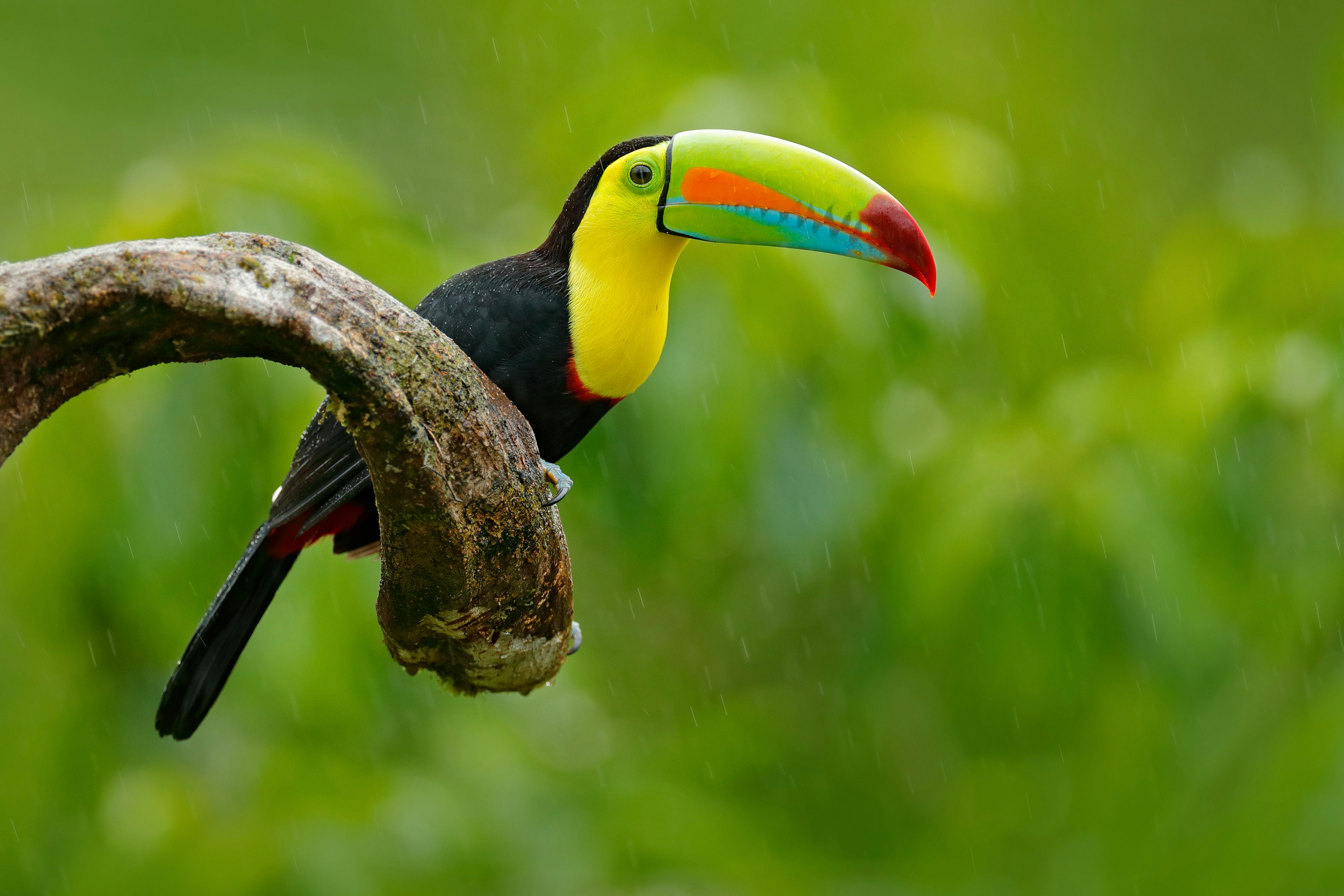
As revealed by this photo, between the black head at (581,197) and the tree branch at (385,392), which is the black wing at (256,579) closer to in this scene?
the tree branch at (385,392)

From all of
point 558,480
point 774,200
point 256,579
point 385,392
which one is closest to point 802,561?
point 558,480

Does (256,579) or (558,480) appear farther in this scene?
(256,579)

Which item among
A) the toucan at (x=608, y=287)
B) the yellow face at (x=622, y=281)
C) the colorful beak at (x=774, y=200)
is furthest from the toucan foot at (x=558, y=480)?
the colorful beak at (x=774, y=200)

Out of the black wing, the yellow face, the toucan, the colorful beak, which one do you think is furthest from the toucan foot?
the colorful beak

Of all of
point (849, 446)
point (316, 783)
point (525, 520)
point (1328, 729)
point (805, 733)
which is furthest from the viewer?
point (805, 733)

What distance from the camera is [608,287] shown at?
2736 millimetres

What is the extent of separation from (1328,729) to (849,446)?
1.29m

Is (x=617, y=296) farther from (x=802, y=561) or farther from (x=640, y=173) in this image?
(x=802, y=561)

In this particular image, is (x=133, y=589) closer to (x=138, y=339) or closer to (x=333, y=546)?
(x=333, y=546)

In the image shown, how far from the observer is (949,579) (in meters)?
3.07

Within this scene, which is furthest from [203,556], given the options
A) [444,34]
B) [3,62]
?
[3,62]

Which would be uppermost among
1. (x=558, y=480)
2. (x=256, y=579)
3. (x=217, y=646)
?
Answer: (x=558, y=480)

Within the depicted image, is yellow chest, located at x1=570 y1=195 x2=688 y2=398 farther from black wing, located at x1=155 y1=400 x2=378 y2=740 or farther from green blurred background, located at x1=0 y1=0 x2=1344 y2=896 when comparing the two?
black wing, located at x1=155 y1=400 x2=378 y2=740

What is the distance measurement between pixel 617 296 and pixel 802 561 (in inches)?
44.4
